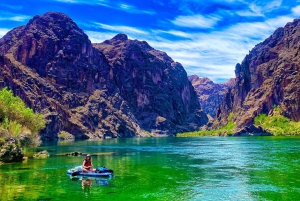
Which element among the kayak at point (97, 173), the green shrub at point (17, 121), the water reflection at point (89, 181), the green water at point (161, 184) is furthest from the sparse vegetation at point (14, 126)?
the water reflection at point (89, 181)

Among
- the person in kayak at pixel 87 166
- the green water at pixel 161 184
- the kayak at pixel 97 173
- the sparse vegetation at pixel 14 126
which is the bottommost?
the green water at pixel 161 184

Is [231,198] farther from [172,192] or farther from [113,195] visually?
[113,195]

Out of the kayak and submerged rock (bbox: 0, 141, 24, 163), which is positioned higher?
submerged rock (bbox: 0, 141, 24, 163)

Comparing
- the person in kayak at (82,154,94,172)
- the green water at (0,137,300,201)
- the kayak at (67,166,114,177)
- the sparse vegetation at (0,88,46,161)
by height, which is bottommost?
the green water at (0,137,300,201)

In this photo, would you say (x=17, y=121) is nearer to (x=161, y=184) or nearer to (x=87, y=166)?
(x=87, y=166)

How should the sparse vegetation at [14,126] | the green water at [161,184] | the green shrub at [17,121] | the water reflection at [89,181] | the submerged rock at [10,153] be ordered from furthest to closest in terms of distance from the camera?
Result: the green shrub at [17,121]
the sparse vegetation at [14,126]
the submerged rock at [10,153]
the water reflection at [89,181]
the green water at [161,184]

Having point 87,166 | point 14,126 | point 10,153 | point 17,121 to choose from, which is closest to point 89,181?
point 87,166

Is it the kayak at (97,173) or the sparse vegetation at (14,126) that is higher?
the sparse vegetation at (14,126)

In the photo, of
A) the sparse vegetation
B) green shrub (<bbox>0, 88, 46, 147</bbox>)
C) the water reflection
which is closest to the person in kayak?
the water reflection

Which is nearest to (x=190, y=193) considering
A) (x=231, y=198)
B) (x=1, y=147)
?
Result: (x=231, y=198)

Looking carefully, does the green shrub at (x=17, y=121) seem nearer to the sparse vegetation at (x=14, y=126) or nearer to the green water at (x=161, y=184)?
the sparse vegetation at (x=14, y=126)

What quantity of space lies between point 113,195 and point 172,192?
809 centimetres

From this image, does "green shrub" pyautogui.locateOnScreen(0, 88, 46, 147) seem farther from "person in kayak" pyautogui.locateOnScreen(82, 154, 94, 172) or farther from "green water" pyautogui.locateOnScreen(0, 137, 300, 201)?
"person in kayak" pyautogui.locateOnScreen(82, 154, 94, 172)

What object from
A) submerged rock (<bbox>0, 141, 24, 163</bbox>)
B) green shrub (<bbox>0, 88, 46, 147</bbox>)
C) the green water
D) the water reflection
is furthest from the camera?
green shrub (<bbox>0, 88, 46, 147</bbox>)
